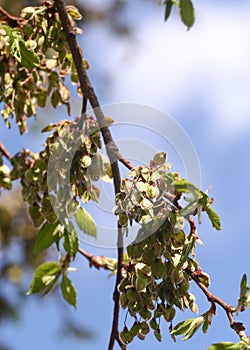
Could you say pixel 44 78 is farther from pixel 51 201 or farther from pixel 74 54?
pixel 51 201

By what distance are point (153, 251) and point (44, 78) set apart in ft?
2.30

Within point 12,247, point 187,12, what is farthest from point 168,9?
point 12,247

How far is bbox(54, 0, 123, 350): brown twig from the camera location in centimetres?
152

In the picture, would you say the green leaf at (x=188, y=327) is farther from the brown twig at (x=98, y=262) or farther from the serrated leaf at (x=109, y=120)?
the brown twig at (x=98, y=262)

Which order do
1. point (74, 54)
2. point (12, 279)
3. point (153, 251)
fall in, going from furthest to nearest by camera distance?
point (12, 279) < point (74, 54) < point (153, 251)

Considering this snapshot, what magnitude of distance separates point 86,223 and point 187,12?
1.75ft

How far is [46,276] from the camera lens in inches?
76.7

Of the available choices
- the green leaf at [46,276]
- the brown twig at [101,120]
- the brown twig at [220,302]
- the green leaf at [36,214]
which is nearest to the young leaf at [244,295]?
the brown twig at [220,302]

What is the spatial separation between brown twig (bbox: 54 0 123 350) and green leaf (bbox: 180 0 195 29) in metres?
0.25

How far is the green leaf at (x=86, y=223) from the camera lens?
1.78 meters

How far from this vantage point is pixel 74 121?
1.61m

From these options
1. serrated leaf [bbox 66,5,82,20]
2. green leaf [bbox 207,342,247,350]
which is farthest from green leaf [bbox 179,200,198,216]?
serrated leaf [bbox 66,5,82,20]

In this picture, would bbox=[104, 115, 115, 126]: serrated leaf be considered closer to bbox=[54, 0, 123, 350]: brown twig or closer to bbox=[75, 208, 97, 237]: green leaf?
bbox=[54, 0, 123, 350]: brown twig

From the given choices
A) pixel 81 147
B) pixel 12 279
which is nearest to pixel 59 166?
pixel 81 147
